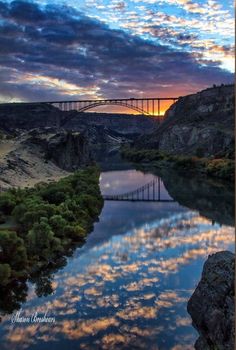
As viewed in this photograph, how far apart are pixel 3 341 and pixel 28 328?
0.75 m

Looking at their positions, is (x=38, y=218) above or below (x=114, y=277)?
above

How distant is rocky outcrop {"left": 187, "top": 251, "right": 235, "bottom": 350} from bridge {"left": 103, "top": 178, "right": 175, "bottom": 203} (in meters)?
22.3

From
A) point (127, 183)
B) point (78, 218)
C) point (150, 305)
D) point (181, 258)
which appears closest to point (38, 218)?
point (78, 218)

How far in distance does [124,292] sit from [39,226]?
3941 mm

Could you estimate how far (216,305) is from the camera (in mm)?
9562

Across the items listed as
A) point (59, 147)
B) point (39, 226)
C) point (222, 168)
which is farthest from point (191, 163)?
point (39, 226)

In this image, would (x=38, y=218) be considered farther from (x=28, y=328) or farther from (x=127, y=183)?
(x=127, y=183)

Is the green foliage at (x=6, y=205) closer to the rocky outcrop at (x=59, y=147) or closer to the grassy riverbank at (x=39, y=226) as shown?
the grassy riverbank at (x=39, y=226)

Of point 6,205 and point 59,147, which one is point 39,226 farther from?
point 59,147

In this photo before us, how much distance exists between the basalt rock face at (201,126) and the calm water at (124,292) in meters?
35.7

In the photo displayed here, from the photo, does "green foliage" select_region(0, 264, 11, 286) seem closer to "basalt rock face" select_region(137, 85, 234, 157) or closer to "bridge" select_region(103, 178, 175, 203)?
"bridge" select_region(103, 178, 175, 203)

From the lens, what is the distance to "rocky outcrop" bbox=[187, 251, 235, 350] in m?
9.02

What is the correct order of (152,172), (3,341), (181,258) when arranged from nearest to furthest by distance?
(3,341), (181,258), (152,172)

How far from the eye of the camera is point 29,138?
45406mm
